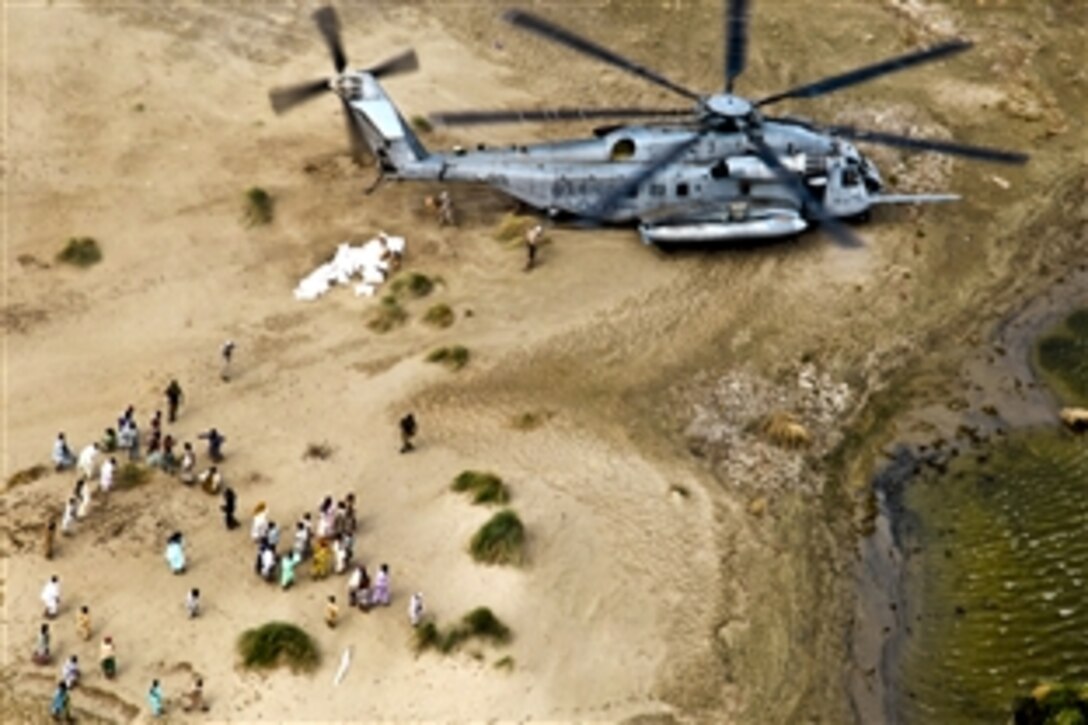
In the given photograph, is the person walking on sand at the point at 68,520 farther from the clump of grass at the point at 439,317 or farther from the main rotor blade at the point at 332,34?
the main rotor blade at the point at 332,34

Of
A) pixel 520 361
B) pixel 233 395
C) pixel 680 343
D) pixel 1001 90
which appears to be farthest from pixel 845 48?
pixel 233 395

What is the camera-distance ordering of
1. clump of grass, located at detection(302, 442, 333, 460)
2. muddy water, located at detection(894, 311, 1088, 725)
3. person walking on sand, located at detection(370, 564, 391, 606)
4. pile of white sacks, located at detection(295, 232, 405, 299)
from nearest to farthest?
muddy water, located at detection(894, 311, 1088, 725) < person walking on sand, located at detection(370, 564, 391, 606) < clump of grass, located at detection(302, 442, 333, 460) < pile of white sacks, located at detection(295, 232, 405, 299)

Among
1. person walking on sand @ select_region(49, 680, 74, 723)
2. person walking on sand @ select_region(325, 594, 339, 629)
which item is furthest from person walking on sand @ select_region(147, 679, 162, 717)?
person walking on sand @ select_region(325, 594, 339, 629)

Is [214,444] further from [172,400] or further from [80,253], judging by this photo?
[80,253]

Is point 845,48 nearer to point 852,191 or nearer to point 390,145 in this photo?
point 852,191

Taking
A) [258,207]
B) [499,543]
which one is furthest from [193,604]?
[258,207]

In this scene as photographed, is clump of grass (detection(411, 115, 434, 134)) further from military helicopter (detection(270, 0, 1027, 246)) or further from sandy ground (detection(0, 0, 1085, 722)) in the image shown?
military helicopter (detection(270, 0, 1027, 246))
